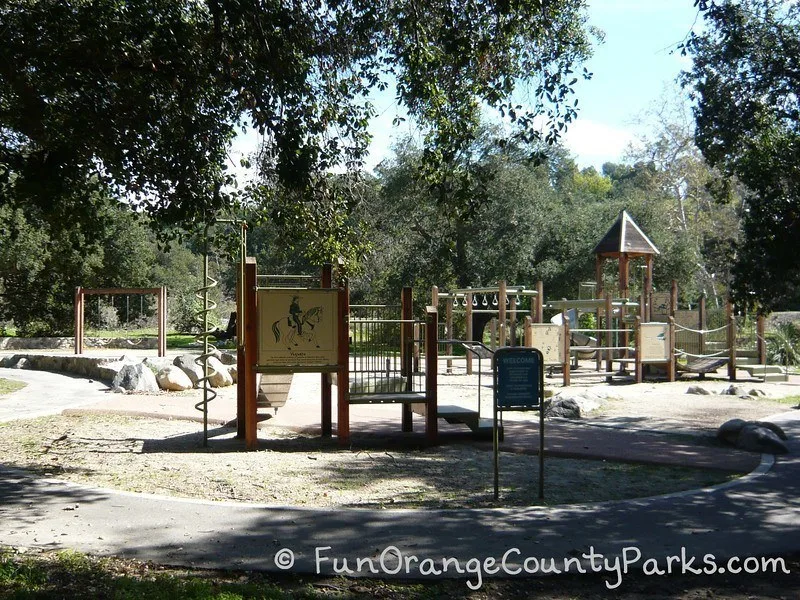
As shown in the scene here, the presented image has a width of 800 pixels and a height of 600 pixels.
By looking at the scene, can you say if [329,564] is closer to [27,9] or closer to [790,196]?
[27,9]

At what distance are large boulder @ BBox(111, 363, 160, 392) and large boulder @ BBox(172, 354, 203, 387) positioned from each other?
718mm

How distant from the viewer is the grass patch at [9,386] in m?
17.0

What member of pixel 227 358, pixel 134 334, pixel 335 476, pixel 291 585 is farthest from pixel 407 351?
pixel 134 334

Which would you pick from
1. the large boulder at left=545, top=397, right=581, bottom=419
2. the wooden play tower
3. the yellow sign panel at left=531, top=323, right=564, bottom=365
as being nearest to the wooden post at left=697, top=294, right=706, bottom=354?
the wooden play tower

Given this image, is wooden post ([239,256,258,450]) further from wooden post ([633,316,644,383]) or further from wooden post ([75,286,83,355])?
wooden post ([75,286,83,355])

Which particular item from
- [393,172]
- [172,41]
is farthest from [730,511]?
[393,172]

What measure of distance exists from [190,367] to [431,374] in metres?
9.07

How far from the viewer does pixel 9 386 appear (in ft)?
58.9

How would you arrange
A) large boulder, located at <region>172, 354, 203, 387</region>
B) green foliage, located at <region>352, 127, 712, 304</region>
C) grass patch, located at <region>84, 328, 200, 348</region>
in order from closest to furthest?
large boulder, located at <region>172, 354, 203, 387</region>
grass patch, located at <region>84, 328, 200, 348</region>
green foliage, located at <region>352, 127, 712, 304</region>

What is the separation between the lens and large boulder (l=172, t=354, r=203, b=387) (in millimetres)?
18078

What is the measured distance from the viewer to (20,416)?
43.4ft

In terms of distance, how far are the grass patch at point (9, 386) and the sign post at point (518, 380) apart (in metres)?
12.5

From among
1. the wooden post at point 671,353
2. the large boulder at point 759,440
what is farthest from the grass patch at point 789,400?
the large boulder at point 759,440

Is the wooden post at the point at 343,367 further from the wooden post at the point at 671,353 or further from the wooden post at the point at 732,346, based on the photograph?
the wooden post at the point at 732,346
